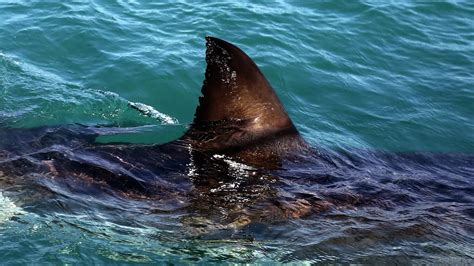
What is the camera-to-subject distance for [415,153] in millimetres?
8172

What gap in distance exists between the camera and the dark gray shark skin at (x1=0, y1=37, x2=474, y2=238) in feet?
19.6

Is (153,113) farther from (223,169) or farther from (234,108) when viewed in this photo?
(223,169)

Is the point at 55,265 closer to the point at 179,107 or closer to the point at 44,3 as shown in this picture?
the point at 179,107

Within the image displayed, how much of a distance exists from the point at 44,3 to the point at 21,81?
4.08 m

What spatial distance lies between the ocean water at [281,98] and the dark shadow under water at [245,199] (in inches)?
0.8

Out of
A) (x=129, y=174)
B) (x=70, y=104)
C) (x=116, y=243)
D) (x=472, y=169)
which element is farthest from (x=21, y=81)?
(x=472, y=169)

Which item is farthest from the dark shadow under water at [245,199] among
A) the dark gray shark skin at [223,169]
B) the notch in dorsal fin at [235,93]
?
the notch in dorsal fin at [235,93]

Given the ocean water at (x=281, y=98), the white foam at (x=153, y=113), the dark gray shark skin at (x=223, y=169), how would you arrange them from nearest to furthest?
the ocean water at (x=281, y=98), the dark gray shark skin at (x=223, y=169), the white foam at (x=153, y=113)

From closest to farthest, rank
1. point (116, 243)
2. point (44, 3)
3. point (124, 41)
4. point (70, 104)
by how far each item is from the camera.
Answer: point (116, 243) → point (70, 104) → point (124, 41) → point (44, 3)

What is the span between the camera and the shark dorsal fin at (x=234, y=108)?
6258mm

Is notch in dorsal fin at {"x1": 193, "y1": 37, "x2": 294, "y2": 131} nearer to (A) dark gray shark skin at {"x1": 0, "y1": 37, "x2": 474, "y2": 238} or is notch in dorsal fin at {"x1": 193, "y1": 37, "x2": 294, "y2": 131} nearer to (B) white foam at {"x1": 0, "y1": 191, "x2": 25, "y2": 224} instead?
(A) dark gray shark skin at {"x1": 0, "y1": 37, "x2": 474, "y2": 238}

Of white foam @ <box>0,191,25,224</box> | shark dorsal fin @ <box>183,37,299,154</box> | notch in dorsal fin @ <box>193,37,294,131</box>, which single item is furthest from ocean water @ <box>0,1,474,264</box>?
notch in dorsal fin @ <box>193,37,294,131</box>

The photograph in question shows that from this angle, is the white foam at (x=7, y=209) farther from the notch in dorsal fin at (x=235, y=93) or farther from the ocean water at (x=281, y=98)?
the notch in dorsal fin at (x=235, y=93)

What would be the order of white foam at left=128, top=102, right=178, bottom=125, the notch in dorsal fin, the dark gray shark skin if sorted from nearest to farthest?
the dark gray shark skin → the notch in dorsal fin → white foam at left=128, top=102, right=178, bottom=125
